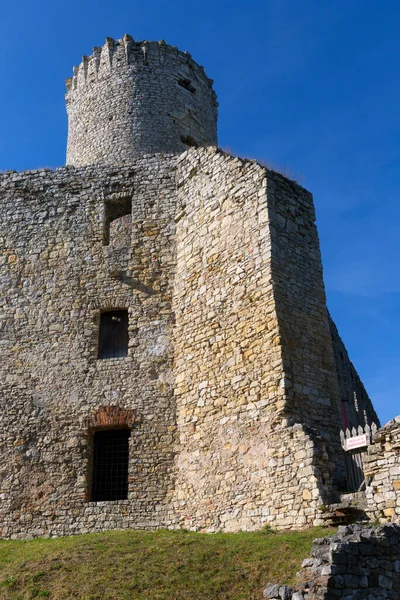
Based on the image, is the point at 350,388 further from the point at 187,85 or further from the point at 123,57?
the point at 123,57

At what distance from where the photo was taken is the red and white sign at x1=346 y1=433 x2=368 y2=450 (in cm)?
1061

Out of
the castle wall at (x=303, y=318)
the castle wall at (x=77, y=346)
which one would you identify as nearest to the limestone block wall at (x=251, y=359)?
the castle wall at (x=303, y=318)

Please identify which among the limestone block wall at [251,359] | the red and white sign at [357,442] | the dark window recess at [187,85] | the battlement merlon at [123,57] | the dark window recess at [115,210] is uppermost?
the battlement merlon at [123,57]

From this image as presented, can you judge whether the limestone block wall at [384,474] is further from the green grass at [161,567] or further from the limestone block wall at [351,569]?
the green grass at [161,567]

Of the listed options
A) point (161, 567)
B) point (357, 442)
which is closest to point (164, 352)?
point (357, 442)

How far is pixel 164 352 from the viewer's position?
574 inches

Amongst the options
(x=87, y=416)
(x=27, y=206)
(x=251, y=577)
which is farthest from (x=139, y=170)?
(x=251, y=577)

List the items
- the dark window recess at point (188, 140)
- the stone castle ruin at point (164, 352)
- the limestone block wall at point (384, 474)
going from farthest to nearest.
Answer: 1. the dark window recess at point (188, 140)
2. the stone castle ruin at point (164, 352)
3. the limestone block wall at point (384, 474)

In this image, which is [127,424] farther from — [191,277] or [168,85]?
[168,85]

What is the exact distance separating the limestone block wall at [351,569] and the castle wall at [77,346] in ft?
18.3

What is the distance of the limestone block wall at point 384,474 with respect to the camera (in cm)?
936

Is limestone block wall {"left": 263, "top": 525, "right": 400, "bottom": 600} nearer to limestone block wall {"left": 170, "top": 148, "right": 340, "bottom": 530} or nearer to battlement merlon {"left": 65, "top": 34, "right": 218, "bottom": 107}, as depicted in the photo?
limestone block wall {"left": 170, "top": 148, "right": 340, "bottom": 530}

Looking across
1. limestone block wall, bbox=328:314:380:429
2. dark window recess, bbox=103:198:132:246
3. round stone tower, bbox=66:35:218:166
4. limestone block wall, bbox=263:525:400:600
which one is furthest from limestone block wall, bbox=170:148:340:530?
limestone block wall, bbox=328:314:380:429

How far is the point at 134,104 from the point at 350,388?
11.5 m
